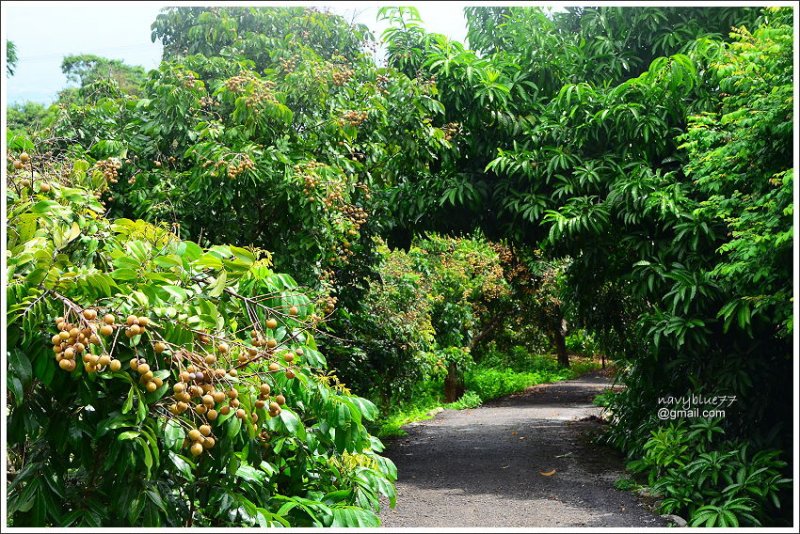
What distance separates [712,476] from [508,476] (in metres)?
1.73

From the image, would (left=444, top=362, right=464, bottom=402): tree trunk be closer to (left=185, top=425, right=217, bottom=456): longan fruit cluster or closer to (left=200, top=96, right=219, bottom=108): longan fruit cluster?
(left=200, top=96, right=219, bottom=108): longan fruit cluster

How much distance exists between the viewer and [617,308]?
754 cm

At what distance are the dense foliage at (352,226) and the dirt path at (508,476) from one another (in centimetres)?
42

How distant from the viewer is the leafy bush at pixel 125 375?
5.59 ft

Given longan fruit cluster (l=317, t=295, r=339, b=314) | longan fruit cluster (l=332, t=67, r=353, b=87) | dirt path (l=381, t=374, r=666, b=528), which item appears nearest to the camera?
longan fruit cluster (l=317, t=295, r=339, b=314)

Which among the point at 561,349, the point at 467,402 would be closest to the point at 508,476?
the point at 467,402

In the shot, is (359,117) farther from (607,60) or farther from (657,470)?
(657,470)

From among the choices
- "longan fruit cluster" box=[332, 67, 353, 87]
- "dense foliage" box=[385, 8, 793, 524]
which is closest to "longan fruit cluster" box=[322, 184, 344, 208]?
"longan fruit cluster" box=[332, 67, 353, 87]

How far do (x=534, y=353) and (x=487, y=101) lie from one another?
1267cm

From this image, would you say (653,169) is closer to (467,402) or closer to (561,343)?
(467,402)

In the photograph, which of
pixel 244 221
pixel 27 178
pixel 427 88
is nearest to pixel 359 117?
pixel 427 88

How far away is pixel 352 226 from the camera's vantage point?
505 centimetres

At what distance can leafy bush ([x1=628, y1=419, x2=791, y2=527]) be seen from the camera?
4289 millimetres

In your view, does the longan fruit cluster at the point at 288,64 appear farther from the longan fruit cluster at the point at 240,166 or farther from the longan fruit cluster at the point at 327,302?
the longan fruit cluster at the point at 327,302
